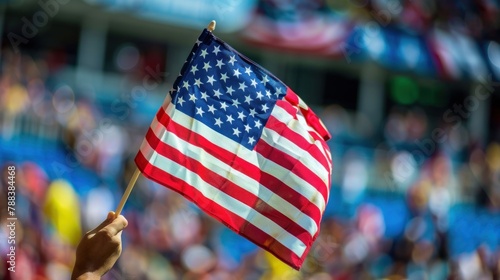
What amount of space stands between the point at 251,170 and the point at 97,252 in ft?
4.96

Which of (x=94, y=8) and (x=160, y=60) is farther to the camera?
(x=160, y=60)

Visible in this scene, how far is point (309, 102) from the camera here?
20281 millimetres

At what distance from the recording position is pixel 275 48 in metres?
17.7

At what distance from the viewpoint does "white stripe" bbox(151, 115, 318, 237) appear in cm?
463

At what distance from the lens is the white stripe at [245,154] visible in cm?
464

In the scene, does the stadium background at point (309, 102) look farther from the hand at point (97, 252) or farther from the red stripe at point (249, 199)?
the hand at point (97, 252)

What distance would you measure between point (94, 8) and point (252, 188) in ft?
41.4

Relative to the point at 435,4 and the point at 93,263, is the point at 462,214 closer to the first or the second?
the point at 435,4

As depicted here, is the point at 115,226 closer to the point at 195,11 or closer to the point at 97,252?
the point at 97,252

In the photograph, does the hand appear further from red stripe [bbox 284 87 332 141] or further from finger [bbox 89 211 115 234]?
red stripe [bbox 284 87 332 141]

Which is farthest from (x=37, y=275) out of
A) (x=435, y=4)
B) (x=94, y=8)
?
(x=435, y=4)

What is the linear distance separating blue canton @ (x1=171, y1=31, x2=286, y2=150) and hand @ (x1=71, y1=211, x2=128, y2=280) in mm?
1375

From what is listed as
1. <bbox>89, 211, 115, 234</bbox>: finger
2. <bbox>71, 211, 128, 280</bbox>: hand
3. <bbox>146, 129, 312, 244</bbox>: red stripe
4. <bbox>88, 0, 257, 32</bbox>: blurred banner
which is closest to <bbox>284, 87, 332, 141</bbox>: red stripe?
<bbox>146, 129, 312, 244</bbox>: red stripe

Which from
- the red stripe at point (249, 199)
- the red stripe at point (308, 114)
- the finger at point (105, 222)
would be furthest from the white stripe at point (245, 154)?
the finger at point (105, 222)
